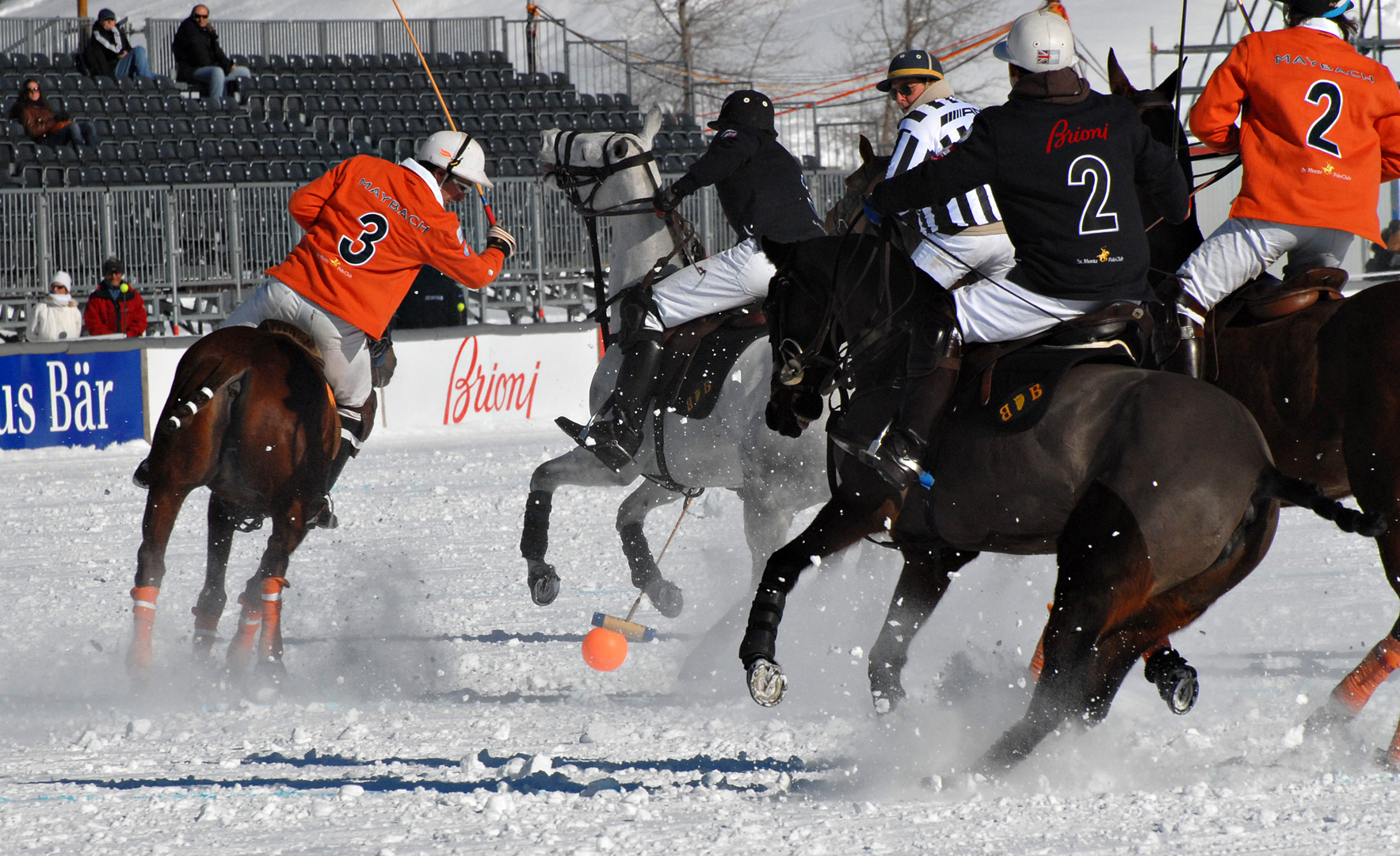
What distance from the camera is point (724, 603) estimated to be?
6.73m

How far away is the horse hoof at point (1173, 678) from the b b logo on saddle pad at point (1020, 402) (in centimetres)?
79

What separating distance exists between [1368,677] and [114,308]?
45.1 feet

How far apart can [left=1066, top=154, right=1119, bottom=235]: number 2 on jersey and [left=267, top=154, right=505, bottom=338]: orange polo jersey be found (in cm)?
311

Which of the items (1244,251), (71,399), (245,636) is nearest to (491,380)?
(71,399)

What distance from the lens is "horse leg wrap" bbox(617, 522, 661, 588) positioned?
21.0ft

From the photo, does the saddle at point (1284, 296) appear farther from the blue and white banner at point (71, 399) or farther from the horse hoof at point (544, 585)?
the blue and white banner at point (71, 399)

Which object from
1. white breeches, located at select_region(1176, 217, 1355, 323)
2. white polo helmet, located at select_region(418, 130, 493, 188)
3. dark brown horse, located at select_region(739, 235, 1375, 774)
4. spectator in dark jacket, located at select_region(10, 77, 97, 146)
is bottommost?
dark brown horse, located at select_region(739, 235, 1375, 774)

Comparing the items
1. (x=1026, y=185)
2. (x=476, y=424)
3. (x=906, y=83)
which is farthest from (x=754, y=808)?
(x=476, y=424)

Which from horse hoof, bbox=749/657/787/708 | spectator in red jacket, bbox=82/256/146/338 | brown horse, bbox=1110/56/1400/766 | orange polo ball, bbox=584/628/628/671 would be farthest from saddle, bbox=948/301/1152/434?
spectator in red jacket, bbox=82/256/146/338

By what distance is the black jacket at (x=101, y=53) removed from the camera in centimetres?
2097

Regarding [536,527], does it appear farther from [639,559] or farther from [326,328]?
[326,328]

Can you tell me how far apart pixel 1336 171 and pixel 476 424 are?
35.0ft

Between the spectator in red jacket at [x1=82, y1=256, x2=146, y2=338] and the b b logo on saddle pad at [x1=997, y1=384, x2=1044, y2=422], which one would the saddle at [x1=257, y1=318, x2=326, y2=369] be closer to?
the b b logo on saddle pad at [x1=997, y1=384, x2=1044, y2=422]

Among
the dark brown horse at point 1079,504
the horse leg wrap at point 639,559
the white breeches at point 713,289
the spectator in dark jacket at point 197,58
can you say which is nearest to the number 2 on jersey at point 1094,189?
the dark brown horse at point 1079,504
